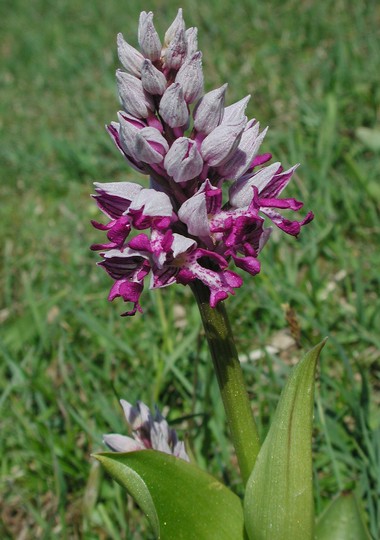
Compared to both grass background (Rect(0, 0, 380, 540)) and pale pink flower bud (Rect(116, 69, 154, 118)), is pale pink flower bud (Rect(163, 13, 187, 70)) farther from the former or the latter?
grass background (Rect(0, 0, 380, 540))

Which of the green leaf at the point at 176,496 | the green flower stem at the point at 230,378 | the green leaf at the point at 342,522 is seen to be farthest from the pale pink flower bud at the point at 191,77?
the green leaf at the point at 342,522

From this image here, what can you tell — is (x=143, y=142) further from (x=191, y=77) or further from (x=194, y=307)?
(x=194, y=307)

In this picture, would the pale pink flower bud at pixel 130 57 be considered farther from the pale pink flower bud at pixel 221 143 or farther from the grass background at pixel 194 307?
the grass background at pixel 194 307

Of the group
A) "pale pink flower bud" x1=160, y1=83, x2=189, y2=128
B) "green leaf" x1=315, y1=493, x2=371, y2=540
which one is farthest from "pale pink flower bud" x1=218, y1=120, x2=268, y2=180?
"green leaf" x1=315, y1=493, x2=371, y2=540

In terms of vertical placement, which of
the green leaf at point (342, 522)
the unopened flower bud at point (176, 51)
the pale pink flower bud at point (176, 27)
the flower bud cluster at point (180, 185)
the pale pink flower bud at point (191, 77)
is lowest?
the green leaf at point (342, 522)

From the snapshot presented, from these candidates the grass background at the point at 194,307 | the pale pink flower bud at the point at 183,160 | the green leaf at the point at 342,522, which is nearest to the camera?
the pale pink flower bud at the point at 183,160

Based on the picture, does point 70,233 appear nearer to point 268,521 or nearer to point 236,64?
point 236,64

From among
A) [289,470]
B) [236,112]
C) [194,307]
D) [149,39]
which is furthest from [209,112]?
[194,307]
